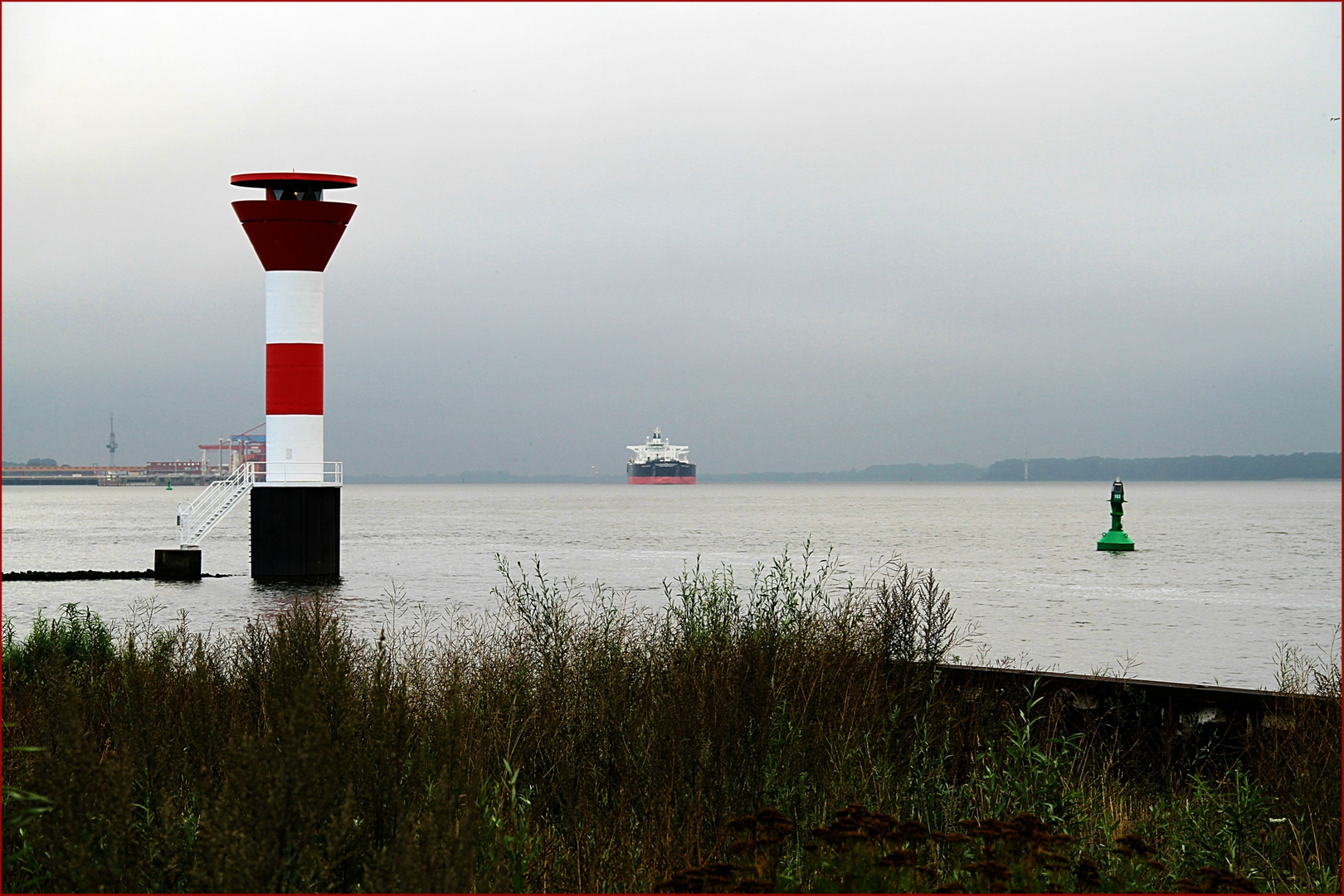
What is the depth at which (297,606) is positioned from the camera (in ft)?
33.5

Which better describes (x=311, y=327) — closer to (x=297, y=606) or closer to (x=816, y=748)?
(x=297, y=606)

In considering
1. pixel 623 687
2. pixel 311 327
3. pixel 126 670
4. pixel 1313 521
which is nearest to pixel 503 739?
pixel 623 687

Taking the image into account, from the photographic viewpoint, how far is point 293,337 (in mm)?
30969

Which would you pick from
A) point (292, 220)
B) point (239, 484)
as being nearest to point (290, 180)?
point (292, 220)

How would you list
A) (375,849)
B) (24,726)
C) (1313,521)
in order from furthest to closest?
(1313,521)
(24,726)
(375,849)

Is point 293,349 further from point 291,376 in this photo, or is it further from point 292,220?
point 292,220

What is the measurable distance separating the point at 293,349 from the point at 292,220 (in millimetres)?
3348

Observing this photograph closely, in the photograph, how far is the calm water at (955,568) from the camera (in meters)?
28.1

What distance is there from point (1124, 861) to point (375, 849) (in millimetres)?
3469

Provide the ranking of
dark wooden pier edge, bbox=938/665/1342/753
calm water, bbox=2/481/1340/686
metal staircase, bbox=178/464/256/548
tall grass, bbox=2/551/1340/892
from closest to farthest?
tall grass, bbox=2/551/1340/892 → dark wooden pier edge, bbox=938/665/1342/753 → calm water, bbox=2/481/1340/686 → metal staircase, bbox=178/464/256/548

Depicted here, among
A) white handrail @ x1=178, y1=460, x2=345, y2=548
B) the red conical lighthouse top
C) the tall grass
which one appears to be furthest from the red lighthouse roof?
the tall grass

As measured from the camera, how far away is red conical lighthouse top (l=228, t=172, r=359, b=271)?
103 ft

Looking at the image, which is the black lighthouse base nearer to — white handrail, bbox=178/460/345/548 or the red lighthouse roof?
white handrail, bbox=178/460/345/548

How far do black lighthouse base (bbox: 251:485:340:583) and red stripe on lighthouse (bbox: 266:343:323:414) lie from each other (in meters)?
2.10
